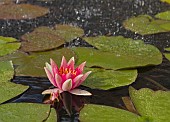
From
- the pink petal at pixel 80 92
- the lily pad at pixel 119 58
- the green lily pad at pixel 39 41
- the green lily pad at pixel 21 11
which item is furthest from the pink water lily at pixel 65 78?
the green lily pad at pixel 21 11

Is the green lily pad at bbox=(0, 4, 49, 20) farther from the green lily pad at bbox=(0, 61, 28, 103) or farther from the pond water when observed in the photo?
the green lily pad at bbox=(0, 61, 28, 103)

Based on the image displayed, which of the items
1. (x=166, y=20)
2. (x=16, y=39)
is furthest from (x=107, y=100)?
(x=166, y=20)

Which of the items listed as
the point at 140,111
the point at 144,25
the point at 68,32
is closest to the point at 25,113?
the point at 140,111

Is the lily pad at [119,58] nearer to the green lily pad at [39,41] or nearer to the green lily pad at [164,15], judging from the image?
the green lily pad at [39,41]

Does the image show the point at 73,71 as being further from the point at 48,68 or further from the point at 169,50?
the point at 169,50

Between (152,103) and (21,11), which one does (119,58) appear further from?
(21,11)
